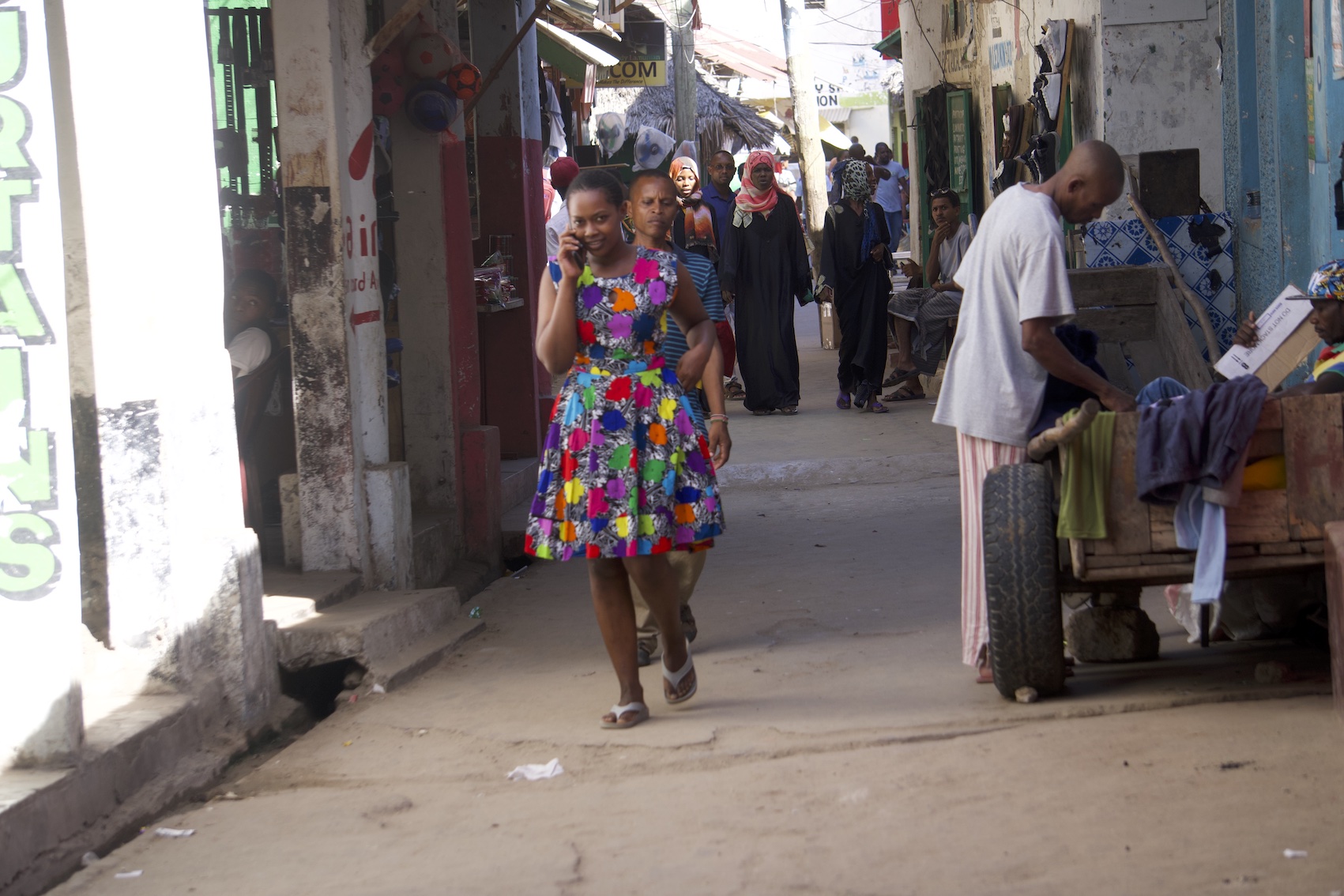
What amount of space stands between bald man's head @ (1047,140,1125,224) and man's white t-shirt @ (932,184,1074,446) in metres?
0.05

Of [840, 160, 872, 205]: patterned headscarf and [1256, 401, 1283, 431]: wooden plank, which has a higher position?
[840, 160, 872, 205]: patterned headscarf

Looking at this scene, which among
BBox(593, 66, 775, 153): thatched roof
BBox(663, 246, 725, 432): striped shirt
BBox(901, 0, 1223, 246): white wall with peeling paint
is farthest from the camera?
BBox(593, 66, 775, 153): thatched roof

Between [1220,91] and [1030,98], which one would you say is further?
[1030,98]

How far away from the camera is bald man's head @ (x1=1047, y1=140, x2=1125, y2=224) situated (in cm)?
409

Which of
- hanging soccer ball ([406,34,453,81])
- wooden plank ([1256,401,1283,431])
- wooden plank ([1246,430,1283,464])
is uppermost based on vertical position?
hanging soccer ball ([406,34,453,81])

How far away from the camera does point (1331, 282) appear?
4.17 meters

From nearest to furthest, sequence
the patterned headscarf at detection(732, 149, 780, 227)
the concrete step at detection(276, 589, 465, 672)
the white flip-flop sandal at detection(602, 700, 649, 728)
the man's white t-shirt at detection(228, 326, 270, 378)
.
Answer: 1. the white flip-flop sandal at detection(602, 700, 649, 728)
2. the concrete step at detection(276, 589, 465, 672)
3. the man's white t-shirt at detection(228, 326, 270, 378)
4. the patterned headscarf at detection(732, 149, 780, 227)

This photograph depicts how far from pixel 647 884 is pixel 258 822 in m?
1.25

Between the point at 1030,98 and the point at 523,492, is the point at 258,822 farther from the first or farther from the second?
the point at 1030,98

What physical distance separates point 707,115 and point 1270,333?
76.8 feet

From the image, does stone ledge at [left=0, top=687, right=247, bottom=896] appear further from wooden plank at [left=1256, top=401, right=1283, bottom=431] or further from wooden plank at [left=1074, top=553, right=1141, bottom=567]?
wooden plank at [left=1256, top=401, right=1283, bottom=431]

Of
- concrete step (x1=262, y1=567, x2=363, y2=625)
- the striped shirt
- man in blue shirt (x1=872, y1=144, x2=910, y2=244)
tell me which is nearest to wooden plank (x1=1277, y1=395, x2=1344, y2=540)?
the striped shirt

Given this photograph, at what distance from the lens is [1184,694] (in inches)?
163

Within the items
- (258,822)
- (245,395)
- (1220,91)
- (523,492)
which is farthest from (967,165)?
(258,822)
